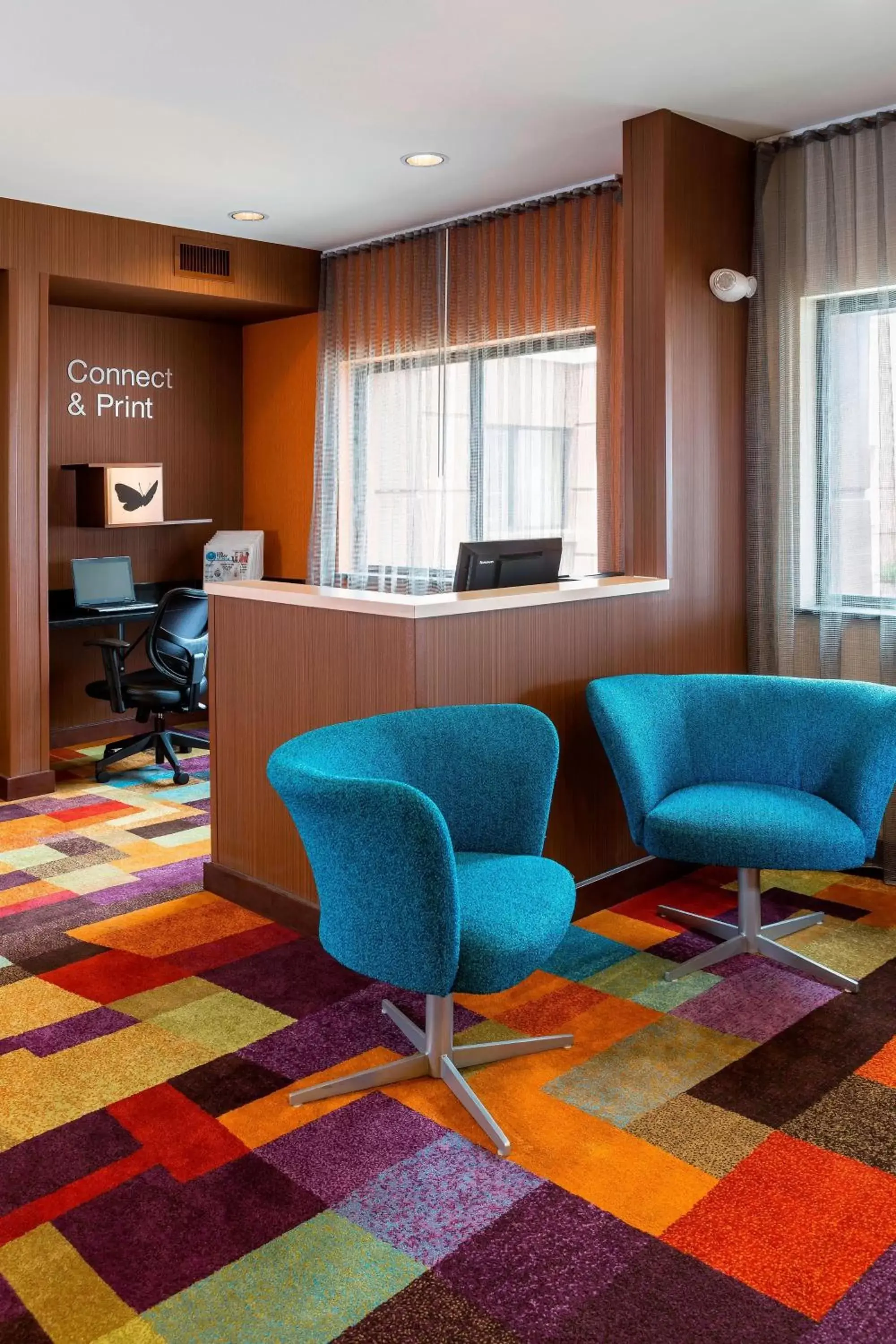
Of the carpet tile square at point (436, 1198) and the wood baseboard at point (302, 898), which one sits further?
the wood baseboard at point (302, 898)

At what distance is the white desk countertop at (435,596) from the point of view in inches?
129

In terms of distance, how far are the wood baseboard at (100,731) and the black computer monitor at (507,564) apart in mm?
2981

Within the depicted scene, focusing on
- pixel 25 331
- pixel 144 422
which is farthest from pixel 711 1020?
pixel 144 422

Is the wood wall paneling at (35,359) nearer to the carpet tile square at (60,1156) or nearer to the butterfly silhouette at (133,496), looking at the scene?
the butterfly silhouette at (133,496)

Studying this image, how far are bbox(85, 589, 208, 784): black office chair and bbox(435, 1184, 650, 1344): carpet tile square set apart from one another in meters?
3.83

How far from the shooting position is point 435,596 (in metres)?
3.45

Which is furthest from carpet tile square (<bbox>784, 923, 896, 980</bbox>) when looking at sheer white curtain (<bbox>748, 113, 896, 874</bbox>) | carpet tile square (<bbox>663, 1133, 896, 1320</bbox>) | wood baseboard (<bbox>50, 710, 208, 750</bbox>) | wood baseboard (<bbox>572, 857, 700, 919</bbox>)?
wood baseboard (<bbox>50, 710, 208, 750</bbox>)

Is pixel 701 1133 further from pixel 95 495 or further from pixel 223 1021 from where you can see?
pixel 95 495

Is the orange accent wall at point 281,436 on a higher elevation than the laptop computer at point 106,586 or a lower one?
higher

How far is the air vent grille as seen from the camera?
19.4ft

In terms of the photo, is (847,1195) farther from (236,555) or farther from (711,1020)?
(236,555)

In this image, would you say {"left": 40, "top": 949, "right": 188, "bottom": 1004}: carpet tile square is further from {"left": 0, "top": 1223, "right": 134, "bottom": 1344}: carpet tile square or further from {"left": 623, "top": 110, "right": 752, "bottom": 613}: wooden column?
{"left": 623, "top": 110, "right": 752, "bottom": 613}: wooden column

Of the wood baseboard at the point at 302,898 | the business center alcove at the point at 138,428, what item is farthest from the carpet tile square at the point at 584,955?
the business center alcove at the point at 138,428

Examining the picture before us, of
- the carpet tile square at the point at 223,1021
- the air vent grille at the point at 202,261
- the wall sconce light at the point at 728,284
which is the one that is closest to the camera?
the carpet tile square at the point at 223,1021
